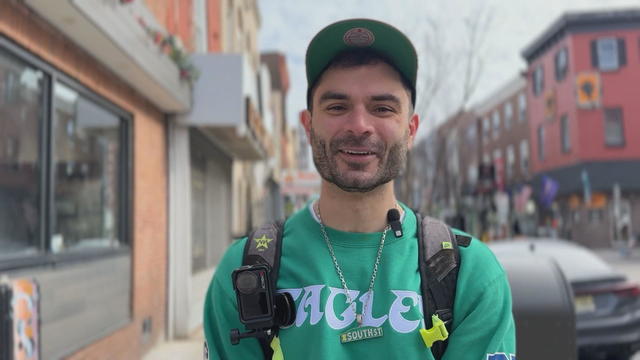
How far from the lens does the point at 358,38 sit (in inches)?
78.3

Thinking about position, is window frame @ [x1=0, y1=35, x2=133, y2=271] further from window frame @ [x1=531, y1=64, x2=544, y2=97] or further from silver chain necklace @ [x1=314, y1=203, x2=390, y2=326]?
window frame @ [x1=531, y1=64, x2=544, y2=97]

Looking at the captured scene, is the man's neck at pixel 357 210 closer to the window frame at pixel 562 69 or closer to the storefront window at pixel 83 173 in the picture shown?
the storefront window at pixel 83 173

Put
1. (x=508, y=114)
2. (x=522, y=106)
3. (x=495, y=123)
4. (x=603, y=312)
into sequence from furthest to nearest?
(x=495, y=123) < (x=508, y=114) < (x=522, y=106) < (x=603, y=312)

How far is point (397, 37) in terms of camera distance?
6.50ft

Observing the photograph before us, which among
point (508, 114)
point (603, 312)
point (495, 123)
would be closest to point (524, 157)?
point (508, 114)

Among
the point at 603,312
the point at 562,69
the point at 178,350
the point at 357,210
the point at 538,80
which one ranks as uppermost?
the point at 538,80

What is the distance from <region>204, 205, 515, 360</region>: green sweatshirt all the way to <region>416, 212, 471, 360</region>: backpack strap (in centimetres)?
2

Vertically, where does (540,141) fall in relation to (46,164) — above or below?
above

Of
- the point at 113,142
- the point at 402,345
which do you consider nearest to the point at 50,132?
the point at 113,142

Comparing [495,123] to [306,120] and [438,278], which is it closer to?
[306,120]

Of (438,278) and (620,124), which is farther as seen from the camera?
(620,124)

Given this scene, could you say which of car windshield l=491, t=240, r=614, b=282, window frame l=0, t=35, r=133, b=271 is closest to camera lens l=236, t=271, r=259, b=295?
window frame l=0, t=35, r=133, b=271

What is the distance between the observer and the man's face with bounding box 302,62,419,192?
1916 millimetres

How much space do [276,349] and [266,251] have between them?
320mm
